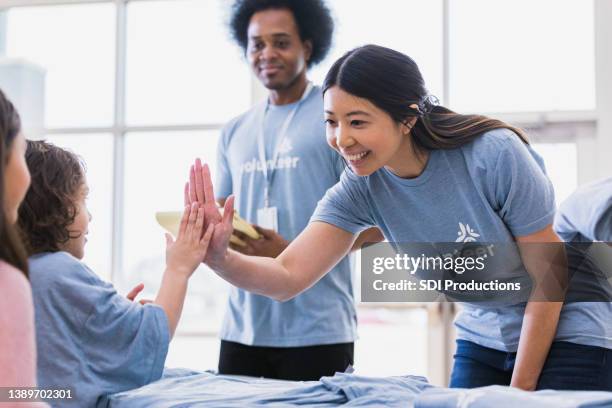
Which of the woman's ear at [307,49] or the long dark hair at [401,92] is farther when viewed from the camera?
the woman's ear at [307,49]

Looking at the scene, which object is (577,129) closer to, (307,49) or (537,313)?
(307,49)

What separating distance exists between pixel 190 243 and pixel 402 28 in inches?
96.9

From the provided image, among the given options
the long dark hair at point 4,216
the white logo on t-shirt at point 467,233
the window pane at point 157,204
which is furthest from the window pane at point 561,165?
the long dark hair at point 4,216

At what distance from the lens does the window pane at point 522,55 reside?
3662mm

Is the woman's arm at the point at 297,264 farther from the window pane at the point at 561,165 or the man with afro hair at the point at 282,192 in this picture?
the window pane at the point at 561,165

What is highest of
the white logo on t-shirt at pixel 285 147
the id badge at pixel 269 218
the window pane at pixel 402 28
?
the window pane at pixel 402 28

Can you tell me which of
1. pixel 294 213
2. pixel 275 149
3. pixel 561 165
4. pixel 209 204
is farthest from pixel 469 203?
pixel 561 165

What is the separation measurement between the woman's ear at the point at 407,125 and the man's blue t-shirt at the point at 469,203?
80 mm

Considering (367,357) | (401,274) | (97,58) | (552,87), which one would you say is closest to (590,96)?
(552,87)

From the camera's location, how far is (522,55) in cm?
372

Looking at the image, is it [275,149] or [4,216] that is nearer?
[4,216]

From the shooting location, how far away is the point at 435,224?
5.58 ft

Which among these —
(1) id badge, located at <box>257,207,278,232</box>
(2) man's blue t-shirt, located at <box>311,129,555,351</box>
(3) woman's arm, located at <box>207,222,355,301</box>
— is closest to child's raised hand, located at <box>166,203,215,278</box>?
(3) woman's arm, located at <box>207,222,355,301</box>

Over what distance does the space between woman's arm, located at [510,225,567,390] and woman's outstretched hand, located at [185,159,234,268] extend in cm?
61
